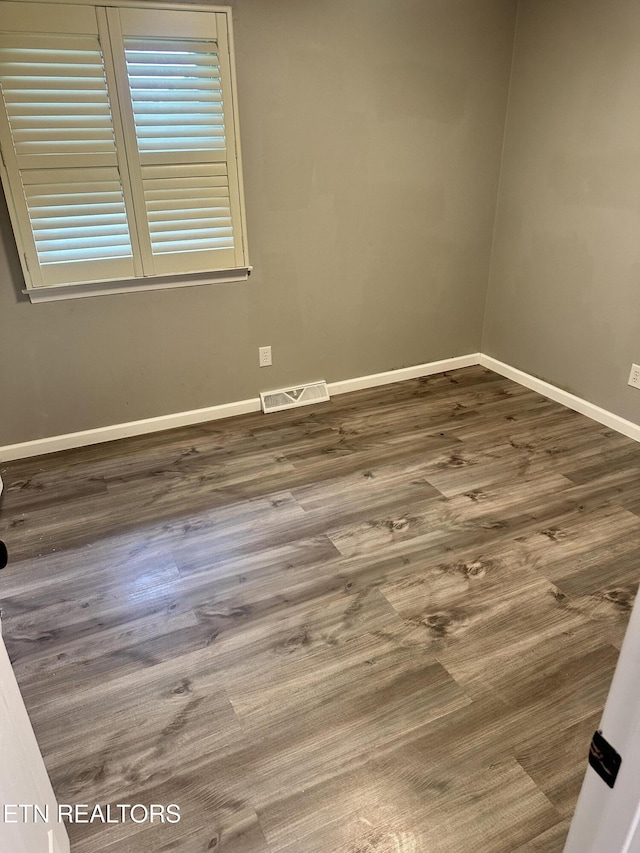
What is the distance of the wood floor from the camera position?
144cm

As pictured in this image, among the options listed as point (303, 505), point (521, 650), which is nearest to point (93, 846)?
point (521, 650)

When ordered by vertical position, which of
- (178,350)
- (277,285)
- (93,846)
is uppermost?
(277,285)

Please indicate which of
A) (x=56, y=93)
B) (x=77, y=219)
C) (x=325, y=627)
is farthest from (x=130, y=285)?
(x=325, y=627)

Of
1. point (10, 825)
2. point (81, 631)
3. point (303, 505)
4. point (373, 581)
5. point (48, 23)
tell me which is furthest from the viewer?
point (303, 505)

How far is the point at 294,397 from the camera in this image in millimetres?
3480

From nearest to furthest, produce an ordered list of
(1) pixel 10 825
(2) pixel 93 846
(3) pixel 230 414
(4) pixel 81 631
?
(1) pixel 10 825 → (2) pixel 93 846 → (4) pixel 81 631 → (3) pixel 230 414

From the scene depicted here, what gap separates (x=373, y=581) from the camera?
2.13 meters

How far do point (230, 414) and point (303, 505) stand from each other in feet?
3.32

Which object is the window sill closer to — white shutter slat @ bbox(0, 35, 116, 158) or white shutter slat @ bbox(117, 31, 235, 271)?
white shutter slat @ bbox(117, 31, 235, 271)

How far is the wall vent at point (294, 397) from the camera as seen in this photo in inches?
135

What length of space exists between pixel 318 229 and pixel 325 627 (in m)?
2.15

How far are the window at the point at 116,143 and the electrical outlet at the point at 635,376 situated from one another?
2149mm

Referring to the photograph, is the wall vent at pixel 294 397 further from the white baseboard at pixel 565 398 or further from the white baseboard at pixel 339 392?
the white baseboard at pixel 565 398

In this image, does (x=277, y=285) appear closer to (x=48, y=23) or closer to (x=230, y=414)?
(x=230, y=414)
